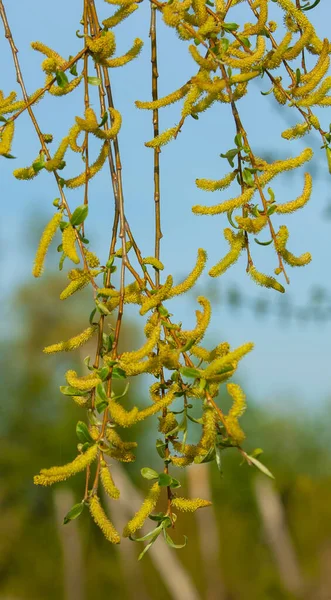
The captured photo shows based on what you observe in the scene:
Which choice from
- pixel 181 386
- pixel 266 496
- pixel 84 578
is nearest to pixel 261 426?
pixel 266 496

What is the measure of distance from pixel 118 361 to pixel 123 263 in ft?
0.35

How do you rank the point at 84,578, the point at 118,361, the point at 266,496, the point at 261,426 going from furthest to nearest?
the point at 261,426 < the point at 84,578 < the point at 266,496 < the point at 118,361

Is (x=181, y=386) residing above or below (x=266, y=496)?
above

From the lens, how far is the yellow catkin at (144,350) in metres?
0.71

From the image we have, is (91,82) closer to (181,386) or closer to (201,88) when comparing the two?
(201,88)

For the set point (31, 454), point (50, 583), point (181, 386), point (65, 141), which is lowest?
point (50, 583)

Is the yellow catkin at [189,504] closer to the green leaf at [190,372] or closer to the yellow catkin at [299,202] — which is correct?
the green leaf at [190,372]

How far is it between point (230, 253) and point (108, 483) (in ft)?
0.84

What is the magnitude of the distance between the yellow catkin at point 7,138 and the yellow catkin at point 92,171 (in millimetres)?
71

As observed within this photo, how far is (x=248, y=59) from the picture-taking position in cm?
78

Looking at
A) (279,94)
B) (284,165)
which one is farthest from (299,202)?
(279,94)

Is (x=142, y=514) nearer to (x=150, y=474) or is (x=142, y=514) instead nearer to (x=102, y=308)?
(x=150, y=474)

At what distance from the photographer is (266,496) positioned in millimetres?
4332

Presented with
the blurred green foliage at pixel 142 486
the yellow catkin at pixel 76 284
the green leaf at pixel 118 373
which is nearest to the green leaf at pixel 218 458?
the green leaf at pixel 118 373
